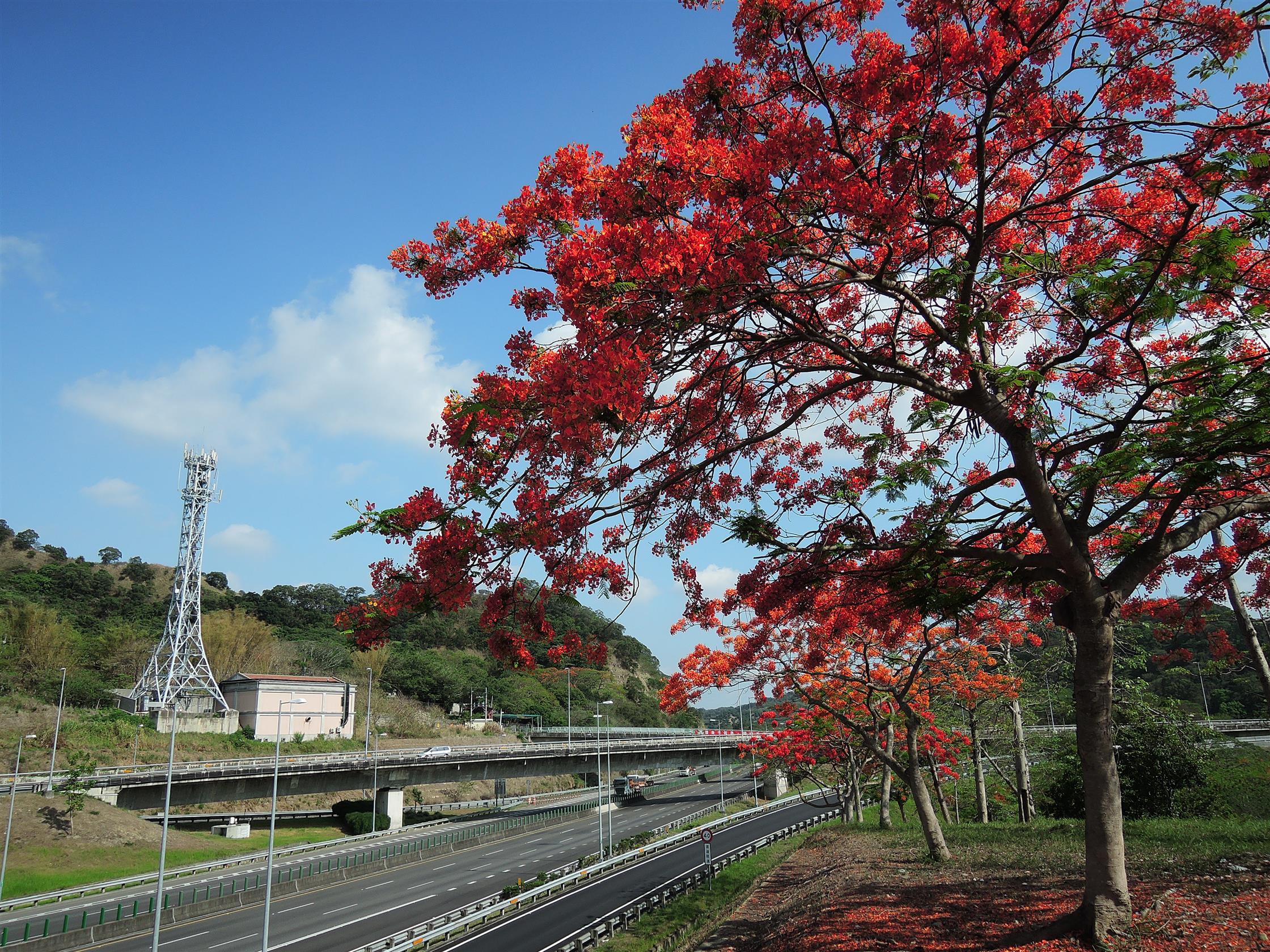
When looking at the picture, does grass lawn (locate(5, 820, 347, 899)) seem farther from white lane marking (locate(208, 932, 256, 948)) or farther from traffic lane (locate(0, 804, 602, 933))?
white lane marking (locate(208, 932, 256, 948))

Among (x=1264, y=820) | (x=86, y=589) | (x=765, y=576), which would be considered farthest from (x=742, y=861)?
(x=86, y=589)

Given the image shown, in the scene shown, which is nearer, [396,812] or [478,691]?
[396,812]

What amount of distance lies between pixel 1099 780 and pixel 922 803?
29.8ft

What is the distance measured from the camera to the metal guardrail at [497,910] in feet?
55.3

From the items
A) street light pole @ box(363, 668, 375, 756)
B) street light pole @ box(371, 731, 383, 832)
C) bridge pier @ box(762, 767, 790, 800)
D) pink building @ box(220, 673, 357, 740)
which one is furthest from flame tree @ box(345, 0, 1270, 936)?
bridge pier @ box(762, 767, 790, 800)

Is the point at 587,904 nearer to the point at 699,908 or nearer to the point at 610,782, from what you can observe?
the point at 699,908

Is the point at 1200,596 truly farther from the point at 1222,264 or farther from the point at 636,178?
the point at 636,178

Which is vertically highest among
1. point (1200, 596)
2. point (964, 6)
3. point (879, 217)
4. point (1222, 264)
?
point (964, 6)

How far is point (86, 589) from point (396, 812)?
179ft

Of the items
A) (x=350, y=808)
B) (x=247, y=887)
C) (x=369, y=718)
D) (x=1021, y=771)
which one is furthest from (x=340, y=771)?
(x=1021, y=771)

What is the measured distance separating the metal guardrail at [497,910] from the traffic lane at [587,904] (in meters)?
0.37

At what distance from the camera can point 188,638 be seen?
53.6 m

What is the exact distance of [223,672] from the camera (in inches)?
2544

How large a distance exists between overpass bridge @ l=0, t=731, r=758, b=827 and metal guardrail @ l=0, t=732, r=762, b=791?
44 millimetres
